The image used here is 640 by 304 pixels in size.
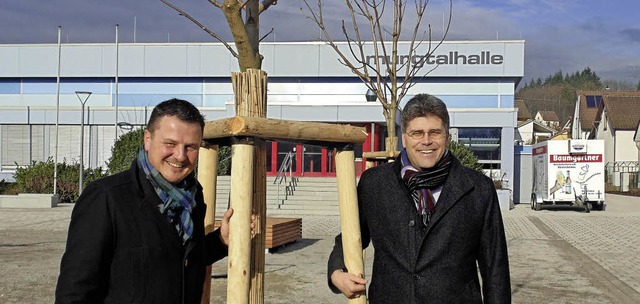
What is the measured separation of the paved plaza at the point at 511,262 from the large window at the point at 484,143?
14.8 metres

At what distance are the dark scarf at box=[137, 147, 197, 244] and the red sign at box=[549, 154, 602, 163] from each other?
91.1 feet

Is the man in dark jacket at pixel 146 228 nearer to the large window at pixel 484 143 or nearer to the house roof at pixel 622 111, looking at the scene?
the large window at pixel 484 143

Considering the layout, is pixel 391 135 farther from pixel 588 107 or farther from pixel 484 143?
pixel 588 107

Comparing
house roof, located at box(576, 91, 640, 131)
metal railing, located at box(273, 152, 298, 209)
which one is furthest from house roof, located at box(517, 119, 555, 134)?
metal railing, located at box(273, 152, 298, 209)

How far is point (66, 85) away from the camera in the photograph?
149 feet

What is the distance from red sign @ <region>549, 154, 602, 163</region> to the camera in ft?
94.0

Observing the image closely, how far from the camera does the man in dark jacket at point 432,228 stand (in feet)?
11.1

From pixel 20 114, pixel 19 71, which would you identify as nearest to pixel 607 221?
pixel 20 114

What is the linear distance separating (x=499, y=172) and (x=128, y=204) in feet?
122

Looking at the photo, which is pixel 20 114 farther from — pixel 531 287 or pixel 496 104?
pixel 531 287

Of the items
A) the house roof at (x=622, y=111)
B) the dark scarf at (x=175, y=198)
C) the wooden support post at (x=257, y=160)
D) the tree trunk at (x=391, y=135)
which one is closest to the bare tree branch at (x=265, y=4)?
the wooden support post at (x=257, y=160)

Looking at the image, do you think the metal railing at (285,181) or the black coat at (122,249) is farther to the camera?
the metal railing at (285,181)

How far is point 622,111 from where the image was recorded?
6850 cm

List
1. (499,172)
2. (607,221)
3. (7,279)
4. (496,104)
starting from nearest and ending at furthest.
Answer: (7,279)
(607,221)
(499,172)
(496,104)
